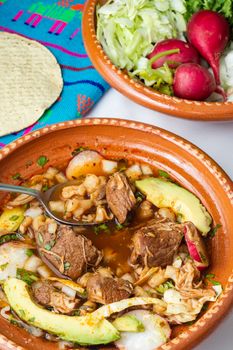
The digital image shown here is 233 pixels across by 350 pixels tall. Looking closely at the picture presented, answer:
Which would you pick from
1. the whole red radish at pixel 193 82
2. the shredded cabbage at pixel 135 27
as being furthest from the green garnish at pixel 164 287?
the shredded cabbage at pixel 135 27

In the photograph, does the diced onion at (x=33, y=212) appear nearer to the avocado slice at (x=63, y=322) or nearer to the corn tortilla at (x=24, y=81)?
the avocado slice at (x=63, y=322)

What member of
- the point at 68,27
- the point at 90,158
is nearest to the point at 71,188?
the point at 90,158

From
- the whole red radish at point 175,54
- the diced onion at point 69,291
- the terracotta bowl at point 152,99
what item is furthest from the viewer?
the whole red radish at point 175,54

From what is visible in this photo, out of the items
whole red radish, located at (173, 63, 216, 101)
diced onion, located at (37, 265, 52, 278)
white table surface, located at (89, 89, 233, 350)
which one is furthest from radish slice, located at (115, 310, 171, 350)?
whole red radish, located at (173, 63, 216, 101)

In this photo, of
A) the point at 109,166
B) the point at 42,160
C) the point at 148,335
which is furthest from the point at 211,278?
the point at 42,160

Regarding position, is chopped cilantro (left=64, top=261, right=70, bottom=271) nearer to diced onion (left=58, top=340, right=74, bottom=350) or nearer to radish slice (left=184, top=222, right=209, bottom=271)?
diced onion (left=58, top=340, right=74, bottom=350)

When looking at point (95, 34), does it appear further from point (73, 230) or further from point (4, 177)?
point (73, 230)
